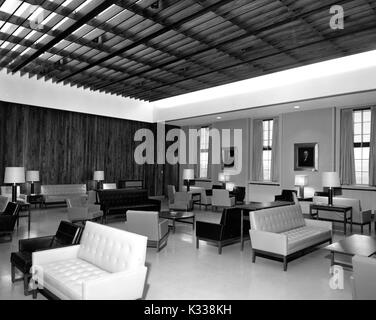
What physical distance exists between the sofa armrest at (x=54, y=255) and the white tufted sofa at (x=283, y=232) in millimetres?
2669

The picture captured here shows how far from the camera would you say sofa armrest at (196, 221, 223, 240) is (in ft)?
17.1

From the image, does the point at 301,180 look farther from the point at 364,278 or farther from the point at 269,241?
the point at 364,278

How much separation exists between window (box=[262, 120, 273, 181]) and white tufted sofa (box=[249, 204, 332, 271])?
6041 mm

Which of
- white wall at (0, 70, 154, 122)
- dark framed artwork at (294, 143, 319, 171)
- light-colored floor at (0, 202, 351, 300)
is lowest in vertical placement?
light-colored floor at (0, 202, 351, 300)

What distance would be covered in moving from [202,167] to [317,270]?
1012cm

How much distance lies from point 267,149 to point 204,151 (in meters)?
3.37

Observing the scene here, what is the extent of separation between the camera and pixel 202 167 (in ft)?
46.9

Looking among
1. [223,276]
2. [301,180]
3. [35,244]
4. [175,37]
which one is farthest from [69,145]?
[223,276]

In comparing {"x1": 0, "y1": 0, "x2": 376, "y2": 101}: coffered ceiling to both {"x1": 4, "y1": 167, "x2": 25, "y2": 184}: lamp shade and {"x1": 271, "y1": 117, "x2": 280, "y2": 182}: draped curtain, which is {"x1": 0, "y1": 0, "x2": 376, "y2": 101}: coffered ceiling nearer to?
{"x1": 4, "y1": 167, "x2": 25, "y2": 184}: lamp shade

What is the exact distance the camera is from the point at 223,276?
4.04 m

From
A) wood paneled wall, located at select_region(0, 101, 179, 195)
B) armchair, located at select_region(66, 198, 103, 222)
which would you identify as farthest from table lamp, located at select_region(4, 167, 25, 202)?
wood paneled wall, located at select_region(0, 101, 179, 195)
